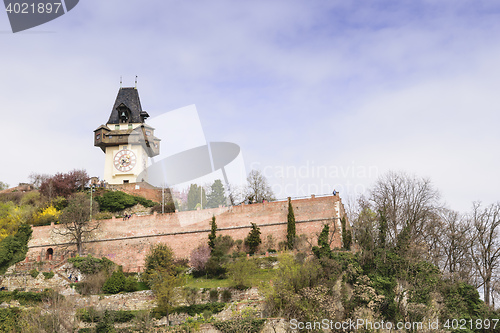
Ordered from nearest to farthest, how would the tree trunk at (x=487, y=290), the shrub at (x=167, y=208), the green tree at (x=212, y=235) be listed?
the tree trunk at (x=487, y=290) → the green tree at (x=212, y=235) → the shrub at (x=167, y=208)

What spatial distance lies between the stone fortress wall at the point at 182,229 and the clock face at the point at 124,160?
1165 centimetres

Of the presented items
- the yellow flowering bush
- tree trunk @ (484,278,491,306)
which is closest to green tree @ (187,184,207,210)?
the yellow flowering bush

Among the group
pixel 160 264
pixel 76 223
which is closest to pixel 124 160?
pixel 76 223

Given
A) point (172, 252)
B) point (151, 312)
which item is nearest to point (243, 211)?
point (172, 252)

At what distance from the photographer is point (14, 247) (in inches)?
1639

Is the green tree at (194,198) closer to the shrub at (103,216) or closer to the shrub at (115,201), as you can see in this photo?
the shrub at (115,201)

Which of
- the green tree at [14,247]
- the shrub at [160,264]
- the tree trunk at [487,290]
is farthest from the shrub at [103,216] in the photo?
the tree trunk at [487,290]

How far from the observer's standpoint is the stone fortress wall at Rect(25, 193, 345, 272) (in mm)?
39438

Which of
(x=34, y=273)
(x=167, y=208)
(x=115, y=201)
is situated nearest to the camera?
(x=34, y=273)

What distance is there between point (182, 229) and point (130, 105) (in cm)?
2149

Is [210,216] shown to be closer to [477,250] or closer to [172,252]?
[172,252]

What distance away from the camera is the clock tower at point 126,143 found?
2190 inches

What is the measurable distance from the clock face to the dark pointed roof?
4.11 m

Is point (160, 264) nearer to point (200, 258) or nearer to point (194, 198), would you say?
point (200, 258)
